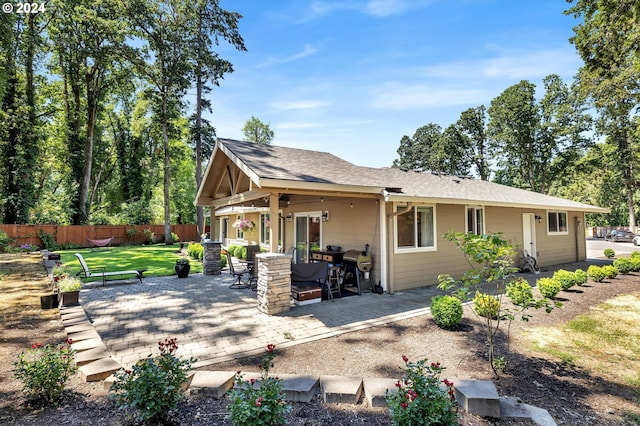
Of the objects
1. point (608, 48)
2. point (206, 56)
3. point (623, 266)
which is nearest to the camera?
point (608, 48)

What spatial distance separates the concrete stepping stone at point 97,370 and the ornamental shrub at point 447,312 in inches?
186

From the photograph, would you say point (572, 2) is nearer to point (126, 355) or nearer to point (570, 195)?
point (126, 355)

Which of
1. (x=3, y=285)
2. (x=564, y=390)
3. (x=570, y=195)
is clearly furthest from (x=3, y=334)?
(x=570, y=195)

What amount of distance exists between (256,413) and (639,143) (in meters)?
33.8

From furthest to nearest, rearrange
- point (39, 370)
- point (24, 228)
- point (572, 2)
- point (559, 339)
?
point (24, 228) < point (572, 2) < point (559, 339) < point (39, 370)

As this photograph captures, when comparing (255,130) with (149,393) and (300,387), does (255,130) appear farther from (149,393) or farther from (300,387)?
(149,393)

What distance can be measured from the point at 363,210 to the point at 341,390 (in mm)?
5742

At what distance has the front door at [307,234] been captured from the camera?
10.3 metres

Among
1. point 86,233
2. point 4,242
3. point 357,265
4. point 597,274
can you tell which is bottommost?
point 597,274

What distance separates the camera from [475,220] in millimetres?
9617

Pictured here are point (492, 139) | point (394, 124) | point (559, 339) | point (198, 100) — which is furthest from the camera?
point (492, 139)

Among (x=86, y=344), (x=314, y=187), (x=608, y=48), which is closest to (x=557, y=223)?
(x=608, y=48)

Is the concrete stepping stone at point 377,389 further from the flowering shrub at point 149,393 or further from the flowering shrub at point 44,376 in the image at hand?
the flowering shrub at point 44,376

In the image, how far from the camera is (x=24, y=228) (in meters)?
18.2
